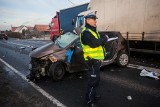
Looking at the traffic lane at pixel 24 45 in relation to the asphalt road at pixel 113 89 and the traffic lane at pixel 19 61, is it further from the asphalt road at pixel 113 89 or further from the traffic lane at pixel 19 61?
the asphalt road at pixel 113 89

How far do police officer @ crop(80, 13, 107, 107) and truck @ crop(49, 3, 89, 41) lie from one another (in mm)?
12211

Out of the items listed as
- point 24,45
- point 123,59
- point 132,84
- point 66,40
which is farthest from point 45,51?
point 24,45

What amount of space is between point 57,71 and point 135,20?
17.0 ft

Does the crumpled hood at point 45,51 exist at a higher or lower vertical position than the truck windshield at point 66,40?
lower

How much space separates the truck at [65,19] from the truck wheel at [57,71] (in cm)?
1021

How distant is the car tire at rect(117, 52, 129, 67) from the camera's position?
8.05 m

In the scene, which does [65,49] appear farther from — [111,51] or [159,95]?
[159,95]

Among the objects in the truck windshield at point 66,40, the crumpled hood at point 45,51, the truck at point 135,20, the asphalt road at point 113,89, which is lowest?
the asphalt road at point 113,89

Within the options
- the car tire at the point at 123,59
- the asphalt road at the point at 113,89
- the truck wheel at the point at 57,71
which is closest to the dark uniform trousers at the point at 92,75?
the asphalt road at the point at 113,89

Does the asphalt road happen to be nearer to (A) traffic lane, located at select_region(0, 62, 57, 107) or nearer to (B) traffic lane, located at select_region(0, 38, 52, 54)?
(A) traffic lane, located at select_region(0, 62, 57, 107)

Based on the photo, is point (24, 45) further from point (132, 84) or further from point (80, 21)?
point (132, 84)

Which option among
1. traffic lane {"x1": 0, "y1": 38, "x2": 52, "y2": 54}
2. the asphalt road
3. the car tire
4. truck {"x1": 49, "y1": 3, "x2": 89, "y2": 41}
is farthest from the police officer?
truck {"x1": 49, "y1": 3, "x2": 89, "y2": 41}

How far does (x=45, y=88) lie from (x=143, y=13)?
5.97m

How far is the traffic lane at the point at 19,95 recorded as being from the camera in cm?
487
